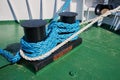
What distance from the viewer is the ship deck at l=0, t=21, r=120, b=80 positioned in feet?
6.99

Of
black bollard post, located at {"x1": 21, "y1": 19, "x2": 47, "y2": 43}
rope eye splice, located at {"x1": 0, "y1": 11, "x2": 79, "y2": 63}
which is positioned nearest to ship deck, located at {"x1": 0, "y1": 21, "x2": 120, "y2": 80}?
rope eye splice, located at {"x1": 0, "y1": 11, "x2": 79, "y2": 63}

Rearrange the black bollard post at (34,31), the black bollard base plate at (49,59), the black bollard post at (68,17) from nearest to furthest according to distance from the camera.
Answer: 1. the black bollard post at (34,31)
2. the black bollard base plate at (49,59)
3. the black bollard post at (68,17)

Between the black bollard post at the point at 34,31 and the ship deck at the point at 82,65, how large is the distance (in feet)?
1.44

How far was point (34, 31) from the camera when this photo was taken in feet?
6.81

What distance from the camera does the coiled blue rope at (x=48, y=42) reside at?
7.13 feet

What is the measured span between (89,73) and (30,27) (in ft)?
3.29

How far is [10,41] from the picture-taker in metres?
3.11

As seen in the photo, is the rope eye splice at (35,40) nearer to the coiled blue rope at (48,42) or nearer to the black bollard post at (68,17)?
the coiled blue rope at (48,42)

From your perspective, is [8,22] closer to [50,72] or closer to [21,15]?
[21,15]

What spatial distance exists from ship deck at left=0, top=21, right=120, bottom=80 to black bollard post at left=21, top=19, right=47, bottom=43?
0.44 metres

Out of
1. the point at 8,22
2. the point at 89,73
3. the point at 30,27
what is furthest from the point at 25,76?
the point at 8,22

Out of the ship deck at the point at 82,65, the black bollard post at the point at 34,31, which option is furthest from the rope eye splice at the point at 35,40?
the ship deck at the point at 82,65

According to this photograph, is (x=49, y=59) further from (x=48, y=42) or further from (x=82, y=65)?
(x=82, y=65)

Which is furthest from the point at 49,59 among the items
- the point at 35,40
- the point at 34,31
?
the point at 34,31
